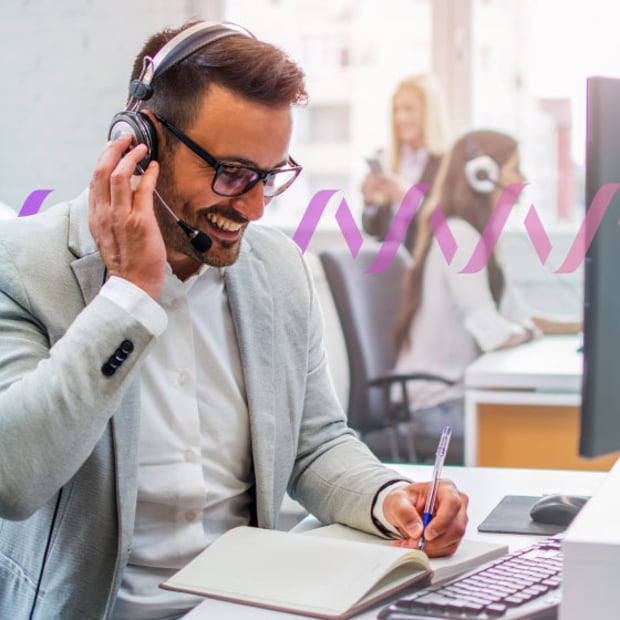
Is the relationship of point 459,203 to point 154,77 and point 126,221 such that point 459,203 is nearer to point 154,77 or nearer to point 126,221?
point 154,77

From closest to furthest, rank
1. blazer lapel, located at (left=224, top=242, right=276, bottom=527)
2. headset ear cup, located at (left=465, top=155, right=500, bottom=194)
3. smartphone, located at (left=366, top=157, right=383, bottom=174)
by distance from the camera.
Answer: blazer lapel, located at (left=224, top=242, right=276, bottom=527) < headset ear cup, located at (left=465, top=155, right=500, bottom=194) < smartphone, located at (left=366, top=157, right=383, bottom=174)

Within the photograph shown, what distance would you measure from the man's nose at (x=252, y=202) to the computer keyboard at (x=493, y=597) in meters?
0.51

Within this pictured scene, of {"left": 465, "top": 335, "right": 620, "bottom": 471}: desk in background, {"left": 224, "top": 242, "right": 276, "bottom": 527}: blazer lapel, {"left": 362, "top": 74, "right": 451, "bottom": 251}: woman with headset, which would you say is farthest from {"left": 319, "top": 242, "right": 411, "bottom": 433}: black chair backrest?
{"left": 224, "top": 242, "right": 276, "bottom": 527}: blazer lapel

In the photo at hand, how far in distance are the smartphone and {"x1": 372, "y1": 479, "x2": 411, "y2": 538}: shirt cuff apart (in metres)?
2.81

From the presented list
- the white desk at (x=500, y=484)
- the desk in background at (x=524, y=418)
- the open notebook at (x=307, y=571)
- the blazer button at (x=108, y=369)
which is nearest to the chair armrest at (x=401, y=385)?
the desk in background at (x=524, y=418)

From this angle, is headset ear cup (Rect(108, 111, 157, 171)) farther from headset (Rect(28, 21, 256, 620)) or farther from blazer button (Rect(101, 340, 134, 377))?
blazer button (Rect(101, 340, 134, 377))

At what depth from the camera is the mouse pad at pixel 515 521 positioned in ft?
4.03

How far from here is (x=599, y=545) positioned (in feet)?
2.40

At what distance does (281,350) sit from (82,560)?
0.38 metres

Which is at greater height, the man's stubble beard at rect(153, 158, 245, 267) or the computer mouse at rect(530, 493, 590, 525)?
the man's stubble beard at rect(153, 158, 245, 267)

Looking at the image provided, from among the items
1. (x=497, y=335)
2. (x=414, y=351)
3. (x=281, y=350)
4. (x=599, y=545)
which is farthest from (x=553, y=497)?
(x=414, y=351)

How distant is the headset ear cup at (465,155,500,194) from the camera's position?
145 inches

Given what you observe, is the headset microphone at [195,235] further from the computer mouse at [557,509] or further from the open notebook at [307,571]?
the computer mouse at [557,509]

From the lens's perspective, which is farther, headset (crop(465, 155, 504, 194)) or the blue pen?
headset (crop(465, 155, 504, 194))
